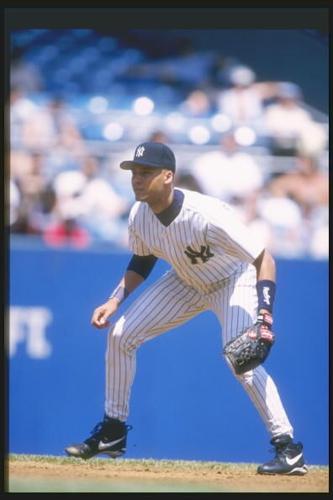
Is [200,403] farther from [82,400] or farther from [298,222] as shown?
[298,222]

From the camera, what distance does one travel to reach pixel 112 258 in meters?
7.47

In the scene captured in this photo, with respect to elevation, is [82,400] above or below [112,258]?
below

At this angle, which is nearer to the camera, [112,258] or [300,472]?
[300,472]

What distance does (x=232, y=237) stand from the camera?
214 inches

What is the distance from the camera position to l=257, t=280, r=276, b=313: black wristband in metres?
5.34

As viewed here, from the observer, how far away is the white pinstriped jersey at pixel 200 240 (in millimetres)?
5477

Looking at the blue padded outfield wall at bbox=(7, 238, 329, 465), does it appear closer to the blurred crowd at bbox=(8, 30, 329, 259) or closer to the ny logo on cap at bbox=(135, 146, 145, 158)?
the blurred crowd at bbox=(8, 30, 329, 259)

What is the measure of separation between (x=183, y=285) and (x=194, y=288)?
0.22ft

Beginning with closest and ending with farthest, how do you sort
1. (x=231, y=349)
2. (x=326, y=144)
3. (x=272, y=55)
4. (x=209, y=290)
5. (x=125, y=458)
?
1. (x=231, y=349)
2. (x=209, y=290)
3. (x=125, y=458)
4. (x=326, y=144)
5. (x=272, y=55)

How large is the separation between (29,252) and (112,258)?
58cm

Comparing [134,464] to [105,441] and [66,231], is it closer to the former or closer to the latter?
[105,441]

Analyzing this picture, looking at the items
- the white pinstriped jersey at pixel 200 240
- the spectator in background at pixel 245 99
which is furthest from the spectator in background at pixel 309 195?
the white pinstriped jersey at pixel 200 240

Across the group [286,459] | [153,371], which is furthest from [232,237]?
[153,371]

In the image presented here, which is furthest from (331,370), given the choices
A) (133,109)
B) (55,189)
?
(133,109)
